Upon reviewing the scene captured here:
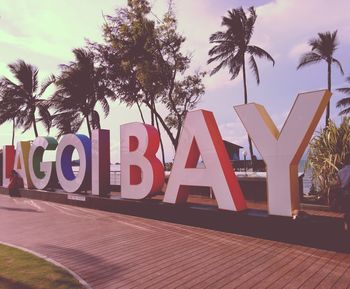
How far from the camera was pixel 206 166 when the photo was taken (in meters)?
11.0

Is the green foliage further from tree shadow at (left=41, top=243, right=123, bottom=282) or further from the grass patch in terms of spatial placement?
the grass patch

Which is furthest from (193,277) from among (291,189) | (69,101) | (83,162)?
(69,101)

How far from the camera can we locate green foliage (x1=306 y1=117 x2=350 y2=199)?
12.4 m

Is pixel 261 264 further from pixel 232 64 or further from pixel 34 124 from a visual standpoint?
pixel 34 124

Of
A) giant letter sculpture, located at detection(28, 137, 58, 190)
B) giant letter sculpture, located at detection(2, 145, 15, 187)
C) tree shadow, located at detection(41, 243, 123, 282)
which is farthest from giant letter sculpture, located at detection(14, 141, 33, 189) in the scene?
tree shadow, located at detection(41, 243, 123, 282)

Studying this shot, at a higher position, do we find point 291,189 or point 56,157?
point 56,157

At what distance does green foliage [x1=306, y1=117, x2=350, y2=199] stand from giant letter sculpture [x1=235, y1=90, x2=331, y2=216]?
3.67 metres

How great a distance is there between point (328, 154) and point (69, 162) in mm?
11278

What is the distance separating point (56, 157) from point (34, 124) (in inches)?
792

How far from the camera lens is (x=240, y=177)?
17234 millimetres

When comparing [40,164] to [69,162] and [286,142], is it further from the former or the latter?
[286,142]

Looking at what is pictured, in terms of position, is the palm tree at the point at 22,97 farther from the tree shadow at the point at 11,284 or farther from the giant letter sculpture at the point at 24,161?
the tree shadow at the point at 11,284

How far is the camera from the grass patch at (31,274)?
6.20 metres

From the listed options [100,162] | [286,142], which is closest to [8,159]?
[100,162]
